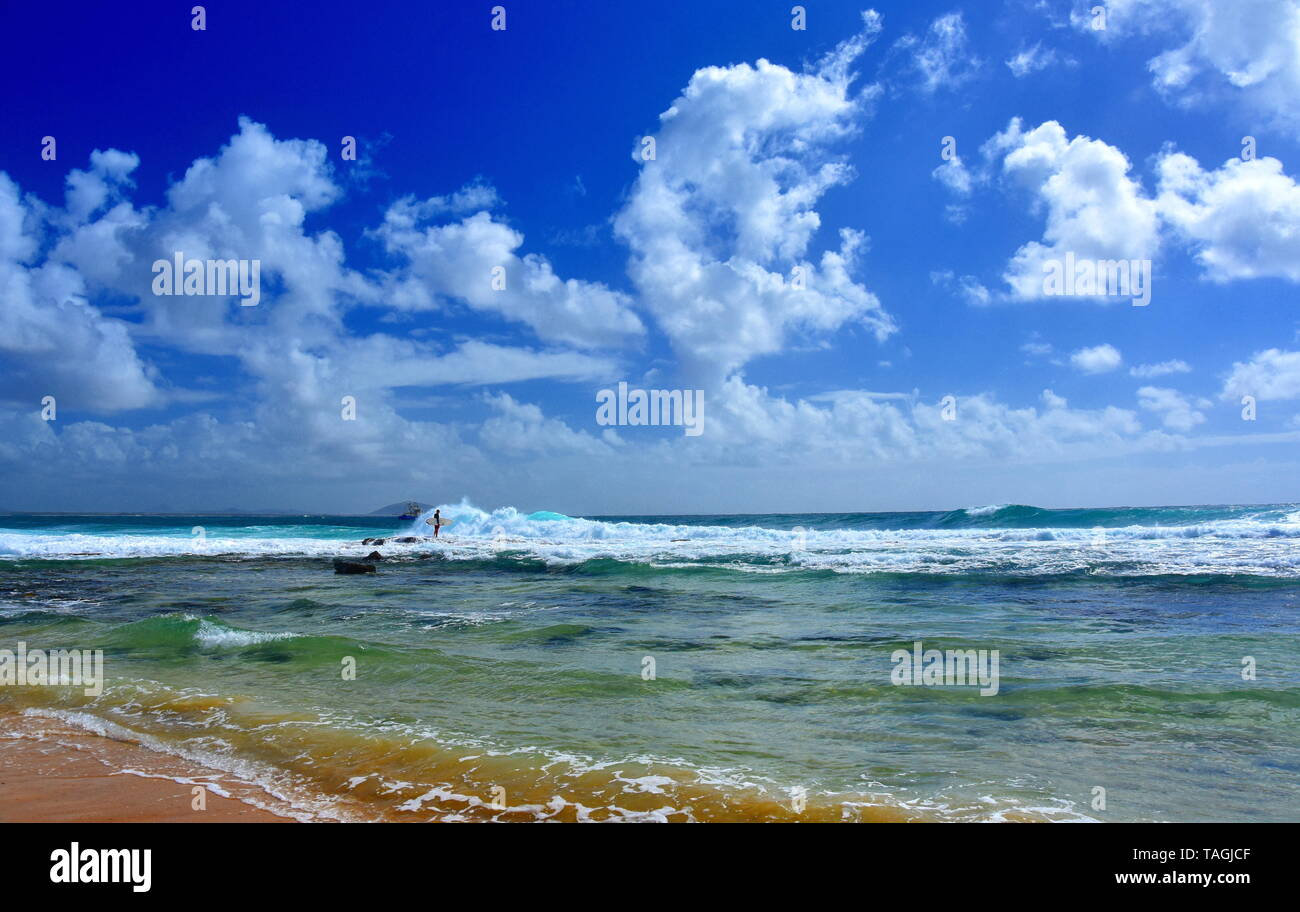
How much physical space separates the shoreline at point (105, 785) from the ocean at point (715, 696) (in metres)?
0.19

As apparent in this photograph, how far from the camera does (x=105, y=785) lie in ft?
16.8

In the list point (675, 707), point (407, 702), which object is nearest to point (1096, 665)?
point (675, 707)

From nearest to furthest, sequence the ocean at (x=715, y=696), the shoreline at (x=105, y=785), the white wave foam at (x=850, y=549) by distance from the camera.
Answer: the shoreline at (x=105, y=785) → the ocean at (x=715, y=696) → the white wave foam at (x=850, y=549)

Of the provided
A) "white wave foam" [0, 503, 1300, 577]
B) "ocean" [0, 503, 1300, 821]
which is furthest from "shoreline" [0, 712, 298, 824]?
"white wave foam" [0, 503, 1300, 577]

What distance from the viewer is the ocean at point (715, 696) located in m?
4.76

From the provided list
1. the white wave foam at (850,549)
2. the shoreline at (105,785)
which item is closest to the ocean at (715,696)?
the shoreline at (105,785)

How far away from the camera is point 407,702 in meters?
7.26

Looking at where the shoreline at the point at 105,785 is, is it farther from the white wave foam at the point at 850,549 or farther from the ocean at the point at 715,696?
the white wave foam at the point at 850,549

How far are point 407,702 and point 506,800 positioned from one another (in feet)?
9.71

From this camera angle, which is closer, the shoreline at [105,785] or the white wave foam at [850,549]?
the shoreline at [105,785]

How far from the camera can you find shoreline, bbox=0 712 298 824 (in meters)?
4.51

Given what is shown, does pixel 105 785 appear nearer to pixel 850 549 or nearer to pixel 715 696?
pixel 715 696

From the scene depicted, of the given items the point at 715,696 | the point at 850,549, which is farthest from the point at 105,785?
the point at 850,549

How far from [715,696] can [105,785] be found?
491 centimetres
